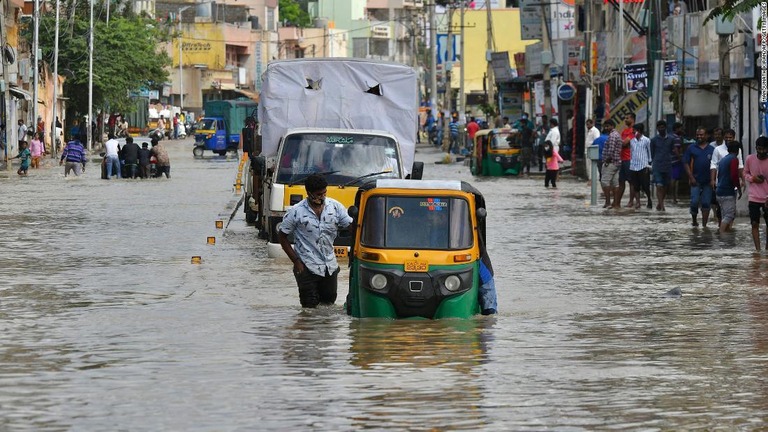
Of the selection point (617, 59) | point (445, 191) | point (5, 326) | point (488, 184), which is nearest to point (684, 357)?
point (445, 191)

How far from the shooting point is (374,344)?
13.3m

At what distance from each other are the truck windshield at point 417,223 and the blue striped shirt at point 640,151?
17545mm

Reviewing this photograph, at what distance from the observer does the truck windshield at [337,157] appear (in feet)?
75.7

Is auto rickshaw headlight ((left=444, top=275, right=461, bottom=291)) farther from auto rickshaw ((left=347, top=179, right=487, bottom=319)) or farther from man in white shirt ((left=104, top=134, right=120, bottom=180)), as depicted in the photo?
man in white shirt ((left=104, top=134, right=120, bottom=180))

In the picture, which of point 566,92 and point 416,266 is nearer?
point 416,266

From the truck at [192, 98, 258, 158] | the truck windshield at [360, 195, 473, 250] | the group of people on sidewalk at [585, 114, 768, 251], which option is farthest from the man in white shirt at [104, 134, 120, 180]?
the truck windshield at [360, 195, 473, 250]

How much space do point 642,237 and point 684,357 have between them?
13328mm

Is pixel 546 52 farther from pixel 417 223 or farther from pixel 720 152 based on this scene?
pixel 417 223

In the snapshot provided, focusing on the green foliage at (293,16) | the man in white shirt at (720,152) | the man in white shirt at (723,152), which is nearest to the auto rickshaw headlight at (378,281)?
the man in white shirt at (720,152)

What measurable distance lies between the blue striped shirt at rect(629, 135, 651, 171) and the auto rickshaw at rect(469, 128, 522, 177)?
59.1ft

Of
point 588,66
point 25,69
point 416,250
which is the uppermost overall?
point 25,69

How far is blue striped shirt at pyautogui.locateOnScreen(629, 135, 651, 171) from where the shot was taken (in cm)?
3191

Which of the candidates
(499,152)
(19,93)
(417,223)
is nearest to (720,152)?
(417,223)

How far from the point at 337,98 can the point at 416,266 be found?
12276 millimetres
